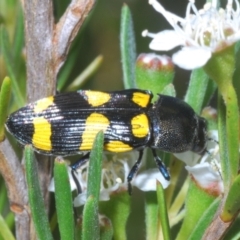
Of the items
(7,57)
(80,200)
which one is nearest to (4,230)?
(80,200)

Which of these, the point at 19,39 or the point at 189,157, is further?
the point at 19,39

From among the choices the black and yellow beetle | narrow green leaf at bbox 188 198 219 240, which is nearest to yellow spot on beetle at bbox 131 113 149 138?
the black and yellow beetle

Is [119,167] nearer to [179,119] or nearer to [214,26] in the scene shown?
[179,119]

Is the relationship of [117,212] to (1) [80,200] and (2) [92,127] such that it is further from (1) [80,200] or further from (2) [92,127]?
(2) [92,127]

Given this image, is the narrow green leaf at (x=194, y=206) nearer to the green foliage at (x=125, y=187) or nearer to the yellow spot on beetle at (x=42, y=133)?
the green foliage at (x=125, y=187)

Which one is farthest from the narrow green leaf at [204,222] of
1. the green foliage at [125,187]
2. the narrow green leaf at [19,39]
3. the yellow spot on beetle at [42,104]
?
the narrow green leaf at [19,39]

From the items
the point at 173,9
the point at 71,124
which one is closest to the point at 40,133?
the point at 71,124
